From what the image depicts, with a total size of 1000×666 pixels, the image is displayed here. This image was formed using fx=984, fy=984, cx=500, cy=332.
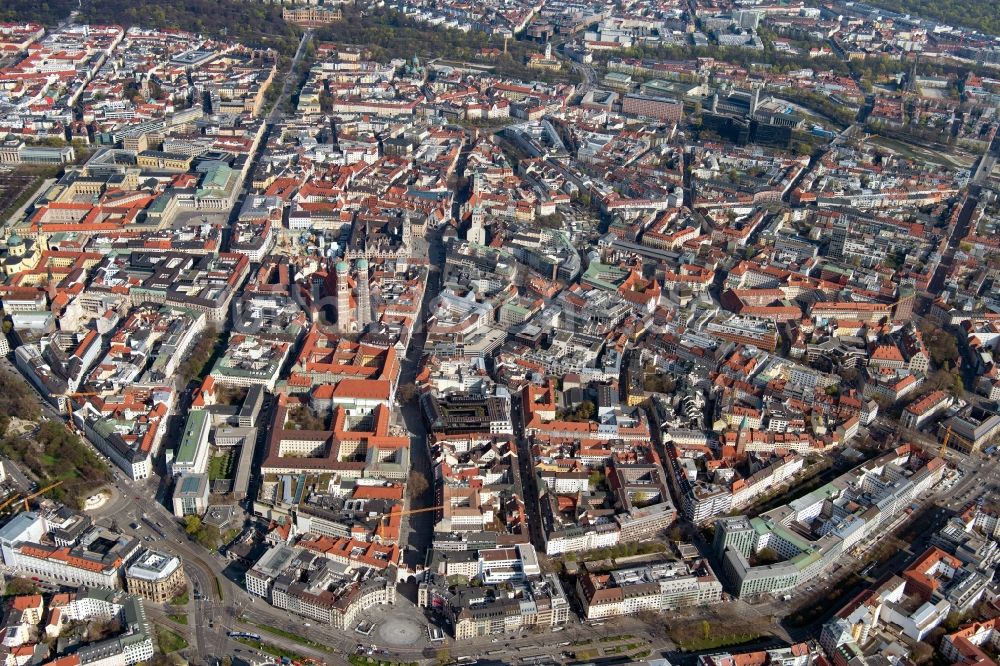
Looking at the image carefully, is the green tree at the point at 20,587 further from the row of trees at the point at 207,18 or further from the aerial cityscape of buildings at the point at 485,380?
the row of trees at the point at 207,18

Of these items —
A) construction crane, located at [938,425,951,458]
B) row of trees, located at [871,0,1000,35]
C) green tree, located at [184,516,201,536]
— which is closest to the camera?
green tree, located at [184,516,201,536]

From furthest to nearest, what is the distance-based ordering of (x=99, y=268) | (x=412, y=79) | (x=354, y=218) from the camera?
(x=412, y=79)
(x=354, y=218)
(x=99, y=268)

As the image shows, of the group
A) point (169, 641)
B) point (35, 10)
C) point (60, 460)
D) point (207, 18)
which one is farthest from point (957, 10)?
point (169, 641)

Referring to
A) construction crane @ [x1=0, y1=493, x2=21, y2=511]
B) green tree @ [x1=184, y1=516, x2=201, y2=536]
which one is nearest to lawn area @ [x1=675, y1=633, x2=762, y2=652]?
green tree @ [x1=184, y1=516, x2=201, y2=536]

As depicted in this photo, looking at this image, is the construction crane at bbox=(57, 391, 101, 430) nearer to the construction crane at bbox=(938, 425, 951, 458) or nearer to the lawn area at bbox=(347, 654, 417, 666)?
the lawn area at bbox=(347, 654, 417, 666)

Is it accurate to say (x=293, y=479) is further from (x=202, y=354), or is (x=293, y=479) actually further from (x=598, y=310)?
(x=598, y=310)

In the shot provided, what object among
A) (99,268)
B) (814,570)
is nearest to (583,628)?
(814,570)

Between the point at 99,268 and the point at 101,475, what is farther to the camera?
the point at 99,268
